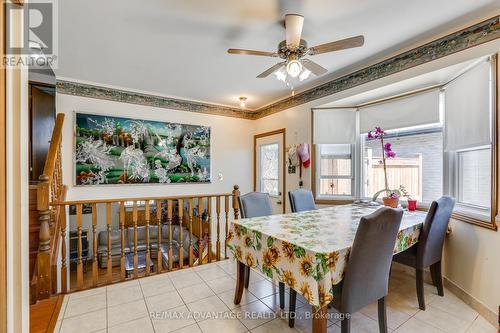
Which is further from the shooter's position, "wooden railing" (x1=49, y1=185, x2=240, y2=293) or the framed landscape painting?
the framed landscape painting

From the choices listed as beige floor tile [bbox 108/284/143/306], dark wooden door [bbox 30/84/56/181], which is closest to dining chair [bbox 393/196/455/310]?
beige floor tile [bbox 108/284/143/306]

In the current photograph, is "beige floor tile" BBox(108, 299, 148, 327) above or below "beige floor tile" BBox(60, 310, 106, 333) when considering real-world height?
below

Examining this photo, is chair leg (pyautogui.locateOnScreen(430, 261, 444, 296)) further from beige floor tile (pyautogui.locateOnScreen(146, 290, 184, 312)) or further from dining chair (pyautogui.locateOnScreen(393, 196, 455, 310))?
beige floor tile (pyautogui.locateOnScreen(146, 290, 184, 312))

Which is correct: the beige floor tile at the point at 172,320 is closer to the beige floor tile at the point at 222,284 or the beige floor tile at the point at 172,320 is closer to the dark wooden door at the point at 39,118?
the beige floor tile at the point at 222,284

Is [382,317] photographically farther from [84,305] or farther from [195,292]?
[84,305]

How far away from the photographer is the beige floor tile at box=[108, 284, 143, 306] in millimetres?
2242

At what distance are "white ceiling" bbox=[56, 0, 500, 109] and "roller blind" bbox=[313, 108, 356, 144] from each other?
0.57m

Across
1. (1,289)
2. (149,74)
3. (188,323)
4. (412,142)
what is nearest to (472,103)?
(412,142)

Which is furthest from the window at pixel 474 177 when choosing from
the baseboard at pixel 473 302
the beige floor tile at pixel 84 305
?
the beige floor tile at pixel 84 305

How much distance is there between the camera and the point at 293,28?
202 centimetres

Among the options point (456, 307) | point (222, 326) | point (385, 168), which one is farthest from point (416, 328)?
point (385, 168)

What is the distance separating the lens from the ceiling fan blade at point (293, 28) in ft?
6.47

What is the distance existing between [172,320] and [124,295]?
0.69 m

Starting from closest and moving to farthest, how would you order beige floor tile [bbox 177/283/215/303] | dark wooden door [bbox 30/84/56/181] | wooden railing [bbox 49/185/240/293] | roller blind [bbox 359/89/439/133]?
beige floor tile [bbox 177/283/215/303] < roller blind [bbox 359/89/439/133] < wooden railing [bbox 49/185/240/293] < dark wooden door [bbox 30/84/56/181]
